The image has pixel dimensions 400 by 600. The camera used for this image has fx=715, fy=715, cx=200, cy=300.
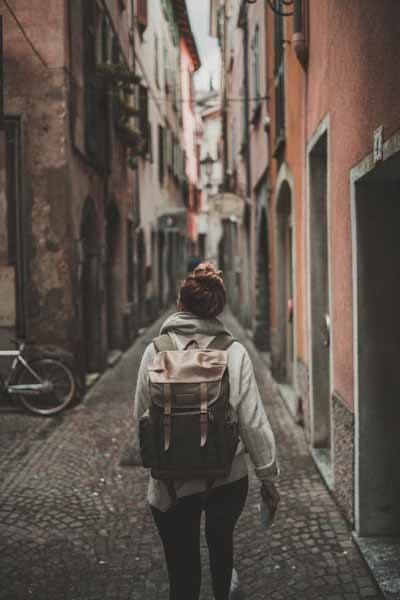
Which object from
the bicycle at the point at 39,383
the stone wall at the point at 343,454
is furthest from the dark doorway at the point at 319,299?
the bicycle at the point at 39,383

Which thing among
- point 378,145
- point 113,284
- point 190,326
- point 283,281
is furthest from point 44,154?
point 190,326

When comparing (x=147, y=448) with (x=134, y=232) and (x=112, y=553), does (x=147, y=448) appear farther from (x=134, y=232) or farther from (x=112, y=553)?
(x=134, y=232)

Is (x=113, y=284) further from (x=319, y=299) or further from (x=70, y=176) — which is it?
(x=319, y=299)

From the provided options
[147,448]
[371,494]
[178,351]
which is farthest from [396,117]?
[371,494]

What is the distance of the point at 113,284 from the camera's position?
1430cm

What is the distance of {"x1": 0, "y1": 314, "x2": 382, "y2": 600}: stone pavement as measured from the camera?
3.88m

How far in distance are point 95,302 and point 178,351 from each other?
8.99m

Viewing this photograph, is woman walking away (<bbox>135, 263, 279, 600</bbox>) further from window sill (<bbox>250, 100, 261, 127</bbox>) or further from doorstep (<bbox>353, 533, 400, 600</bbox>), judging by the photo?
window sill (<bbox>250, 100, 261, 127</bbox>)

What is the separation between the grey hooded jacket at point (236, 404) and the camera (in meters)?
2.93

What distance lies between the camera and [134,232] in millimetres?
16656

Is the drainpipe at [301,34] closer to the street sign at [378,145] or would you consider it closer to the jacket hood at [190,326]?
the street sign at [378,145]

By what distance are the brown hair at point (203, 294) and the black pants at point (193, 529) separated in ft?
2.43

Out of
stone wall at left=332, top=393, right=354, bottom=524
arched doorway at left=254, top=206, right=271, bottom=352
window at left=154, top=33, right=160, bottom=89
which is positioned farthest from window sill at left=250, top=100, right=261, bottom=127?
window at left=154, top=33, right=160, bottom=89

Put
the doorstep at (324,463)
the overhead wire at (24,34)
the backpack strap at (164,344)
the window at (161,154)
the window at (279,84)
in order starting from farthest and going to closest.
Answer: the window at (161,154) → the window at (279,84) → the overhead wire at (24,34) → the doorstep at (324,463) → the backpack strap at (164,344)
